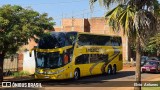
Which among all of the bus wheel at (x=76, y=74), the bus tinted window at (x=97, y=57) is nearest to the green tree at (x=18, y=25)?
the bus wheel at (x=76, y=74)

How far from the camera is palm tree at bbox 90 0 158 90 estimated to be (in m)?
16.1

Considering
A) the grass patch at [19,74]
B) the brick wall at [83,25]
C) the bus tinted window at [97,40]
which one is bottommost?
the grass patch at [19,74]

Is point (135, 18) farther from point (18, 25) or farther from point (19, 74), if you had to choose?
point (19, 74)

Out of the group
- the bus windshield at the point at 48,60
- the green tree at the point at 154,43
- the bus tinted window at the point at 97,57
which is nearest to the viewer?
the bus windshield at the point at 48,60

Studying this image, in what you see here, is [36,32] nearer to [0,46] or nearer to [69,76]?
[0,46]

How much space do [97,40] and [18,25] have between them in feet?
31.2

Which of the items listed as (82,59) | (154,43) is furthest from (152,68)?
(154,43)

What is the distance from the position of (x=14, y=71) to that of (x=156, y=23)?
18785mm

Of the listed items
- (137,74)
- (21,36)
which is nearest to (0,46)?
(21,36)

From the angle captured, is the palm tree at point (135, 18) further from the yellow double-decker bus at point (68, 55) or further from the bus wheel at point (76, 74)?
the bus wheel at point (76, 74)

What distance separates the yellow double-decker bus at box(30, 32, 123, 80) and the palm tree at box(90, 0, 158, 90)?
30.1ft

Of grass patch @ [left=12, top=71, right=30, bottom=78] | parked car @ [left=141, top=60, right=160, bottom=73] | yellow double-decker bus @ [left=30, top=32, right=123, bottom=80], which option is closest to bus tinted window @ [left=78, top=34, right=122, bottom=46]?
yellow double-decker bus @ [left=30, top=32, right=123, bottom=80]

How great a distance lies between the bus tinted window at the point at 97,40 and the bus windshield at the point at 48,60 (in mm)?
2676

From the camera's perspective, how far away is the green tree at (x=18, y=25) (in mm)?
22359
